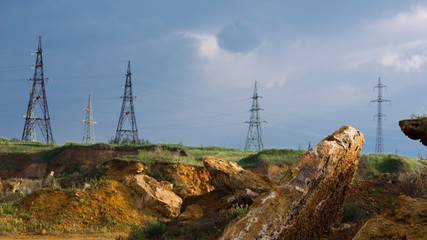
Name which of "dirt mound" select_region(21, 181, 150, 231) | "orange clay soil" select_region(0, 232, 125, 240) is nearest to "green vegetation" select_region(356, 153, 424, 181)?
"dirt mound" select_region(21, 181, 150, 231)

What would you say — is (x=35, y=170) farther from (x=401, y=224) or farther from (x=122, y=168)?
(x=401, y=224)

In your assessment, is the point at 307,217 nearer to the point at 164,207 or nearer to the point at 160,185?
the point at 164,207

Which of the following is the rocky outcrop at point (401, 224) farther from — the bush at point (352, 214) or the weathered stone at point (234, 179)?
the weathered stone at point (234, 179)

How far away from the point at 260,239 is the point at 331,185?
205cm

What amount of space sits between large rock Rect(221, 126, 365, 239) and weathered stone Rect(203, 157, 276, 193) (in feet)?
14.8

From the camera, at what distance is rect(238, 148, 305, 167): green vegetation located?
33031mm

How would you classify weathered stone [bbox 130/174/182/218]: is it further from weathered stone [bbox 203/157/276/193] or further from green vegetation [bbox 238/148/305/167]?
green vegetation [bbox 238/148/305/167]

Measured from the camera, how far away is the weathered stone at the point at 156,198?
16.6 m

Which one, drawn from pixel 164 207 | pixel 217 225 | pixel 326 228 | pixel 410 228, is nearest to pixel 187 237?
pixel 217 225

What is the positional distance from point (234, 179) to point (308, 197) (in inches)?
235

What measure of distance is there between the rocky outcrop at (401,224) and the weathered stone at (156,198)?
12.3 m

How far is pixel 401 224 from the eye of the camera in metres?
4.77

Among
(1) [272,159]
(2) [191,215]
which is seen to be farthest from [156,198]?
(1) [272,159]

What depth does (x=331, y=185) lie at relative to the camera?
6766 mm
